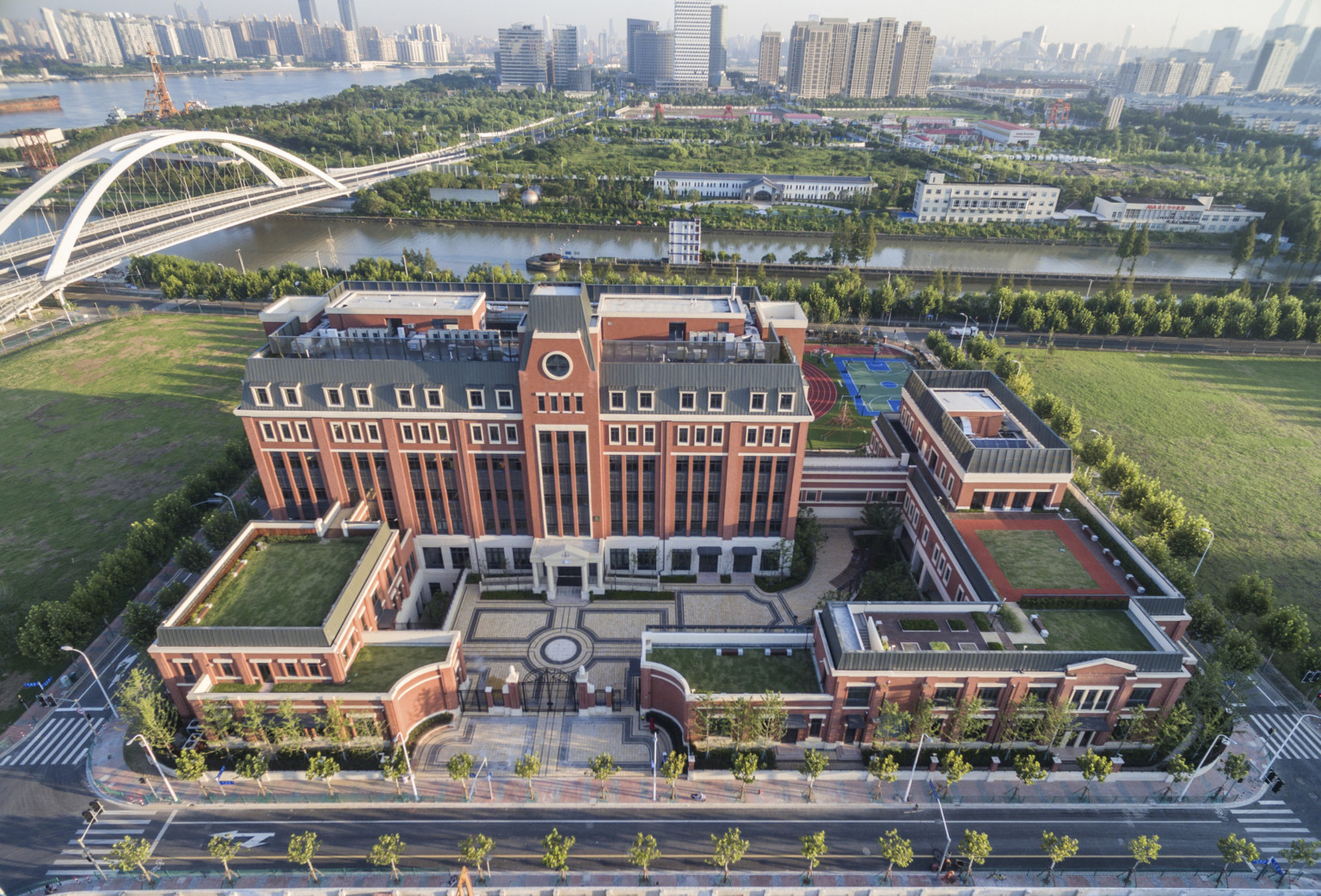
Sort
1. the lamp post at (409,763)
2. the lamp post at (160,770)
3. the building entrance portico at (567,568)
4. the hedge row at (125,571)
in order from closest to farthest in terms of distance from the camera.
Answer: the lamp post at (160,770), the lamp post at (409,763), the hedge row at (125,571), the building entrance portico at (567,568)

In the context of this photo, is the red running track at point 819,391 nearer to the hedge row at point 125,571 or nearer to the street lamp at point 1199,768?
the street lamp at point 1199,768

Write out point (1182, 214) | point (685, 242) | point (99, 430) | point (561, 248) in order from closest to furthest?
point (99, 430)
point (685, 242)
point (561, 248)
point (1182, 214)

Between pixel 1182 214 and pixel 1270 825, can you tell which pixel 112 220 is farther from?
pixel 1182 214

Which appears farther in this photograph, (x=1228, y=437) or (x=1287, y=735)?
(x=1228, y=437)

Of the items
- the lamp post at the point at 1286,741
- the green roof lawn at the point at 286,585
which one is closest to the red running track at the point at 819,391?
the lamp post at the point at 1286,741

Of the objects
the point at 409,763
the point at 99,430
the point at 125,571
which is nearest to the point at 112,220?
the point at 99,430

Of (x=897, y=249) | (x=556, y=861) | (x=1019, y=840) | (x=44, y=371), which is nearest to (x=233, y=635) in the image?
(x=556, y=861)

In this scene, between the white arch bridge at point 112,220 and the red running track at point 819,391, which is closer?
the red running track at point 819,391
